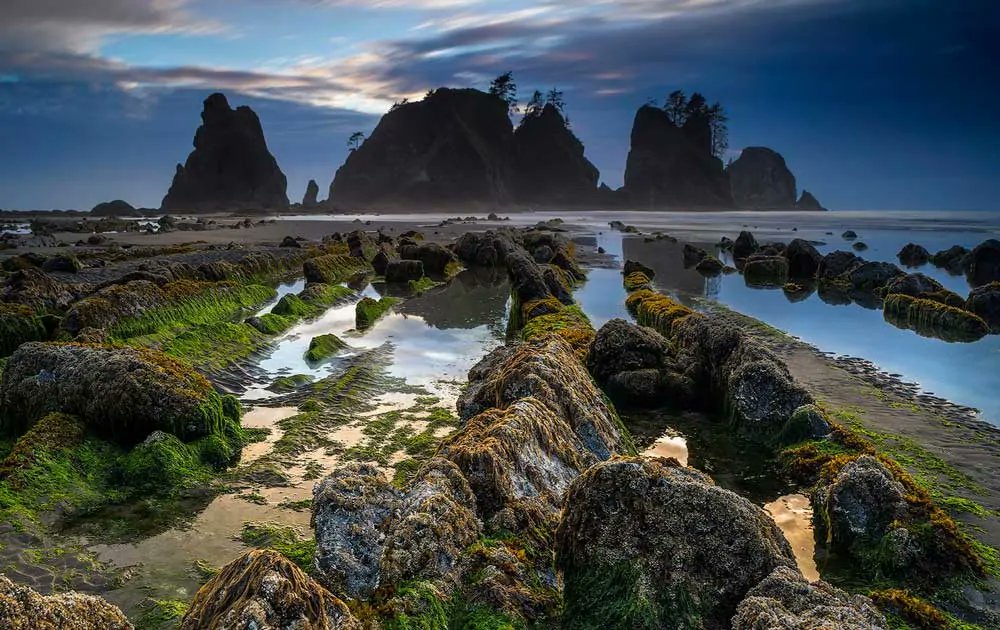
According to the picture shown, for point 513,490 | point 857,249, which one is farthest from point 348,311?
point 857,249

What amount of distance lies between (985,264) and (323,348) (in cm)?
3798

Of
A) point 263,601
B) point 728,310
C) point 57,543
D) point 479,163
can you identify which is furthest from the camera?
point 479,163

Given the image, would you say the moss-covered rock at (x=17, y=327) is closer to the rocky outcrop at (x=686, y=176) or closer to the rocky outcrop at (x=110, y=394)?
the rocky outcrop at (x=110, y=394)

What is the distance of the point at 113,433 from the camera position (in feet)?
26.8

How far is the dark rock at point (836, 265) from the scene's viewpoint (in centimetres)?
3306

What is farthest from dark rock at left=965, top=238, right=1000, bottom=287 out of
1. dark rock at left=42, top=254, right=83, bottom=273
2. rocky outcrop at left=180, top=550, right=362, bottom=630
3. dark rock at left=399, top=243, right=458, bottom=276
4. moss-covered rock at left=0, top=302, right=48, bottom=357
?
dark rock at left=42, top=254, right=83, bottom=273

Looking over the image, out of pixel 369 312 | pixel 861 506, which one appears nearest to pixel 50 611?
pixel 861 506

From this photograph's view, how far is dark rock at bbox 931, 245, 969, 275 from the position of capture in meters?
41.4

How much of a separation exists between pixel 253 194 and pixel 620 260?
170522 mm

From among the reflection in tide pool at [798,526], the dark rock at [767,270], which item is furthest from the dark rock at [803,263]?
the reflection in tide pool at [798,526]

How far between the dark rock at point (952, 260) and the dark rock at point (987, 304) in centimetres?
2192

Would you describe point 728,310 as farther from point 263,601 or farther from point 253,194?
point 253,194

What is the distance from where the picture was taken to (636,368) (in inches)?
460

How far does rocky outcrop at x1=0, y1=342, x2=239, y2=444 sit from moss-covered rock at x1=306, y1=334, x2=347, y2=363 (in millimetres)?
4671
